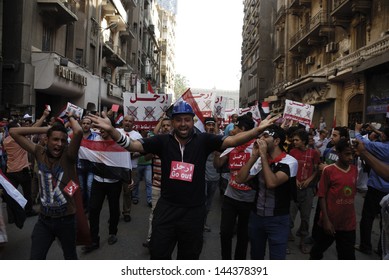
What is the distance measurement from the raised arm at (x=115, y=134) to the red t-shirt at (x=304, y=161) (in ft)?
10.5

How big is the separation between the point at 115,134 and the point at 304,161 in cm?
358

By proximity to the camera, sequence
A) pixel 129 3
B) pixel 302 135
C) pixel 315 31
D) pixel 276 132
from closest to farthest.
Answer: pixel 276 132, pixel 302 135, pixel 315 31, pixel 129 3

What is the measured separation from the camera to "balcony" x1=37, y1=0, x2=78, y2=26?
61.2 ft

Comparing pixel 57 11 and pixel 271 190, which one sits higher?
A: pixel 57 11

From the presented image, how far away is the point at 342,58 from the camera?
2022 centimetres

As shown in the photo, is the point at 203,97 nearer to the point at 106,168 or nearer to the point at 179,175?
the point at 106,168

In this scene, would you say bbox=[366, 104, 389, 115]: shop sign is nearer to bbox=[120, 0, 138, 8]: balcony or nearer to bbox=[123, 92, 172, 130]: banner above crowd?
bbox=[123, 92, 172, 130]: banner above crowd

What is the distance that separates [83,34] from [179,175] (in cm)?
2375

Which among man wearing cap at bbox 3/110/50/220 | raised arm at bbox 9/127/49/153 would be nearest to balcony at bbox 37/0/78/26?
man wearing cap at bbox 3/110/50/220

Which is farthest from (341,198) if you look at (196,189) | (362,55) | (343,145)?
(362,55)

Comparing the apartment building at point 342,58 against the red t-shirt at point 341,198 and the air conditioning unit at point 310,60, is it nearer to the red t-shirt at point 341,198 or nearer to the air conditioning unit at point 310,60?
the air conditioning unit at point 310,60

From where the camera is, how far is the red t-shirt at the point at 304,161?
572 cm

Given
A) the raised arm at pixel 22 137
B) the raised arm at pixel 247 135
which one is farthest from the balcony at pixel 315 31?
the raised arm at pixel 22 137

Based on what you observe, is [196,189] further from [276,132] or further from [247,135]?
[276,132]
